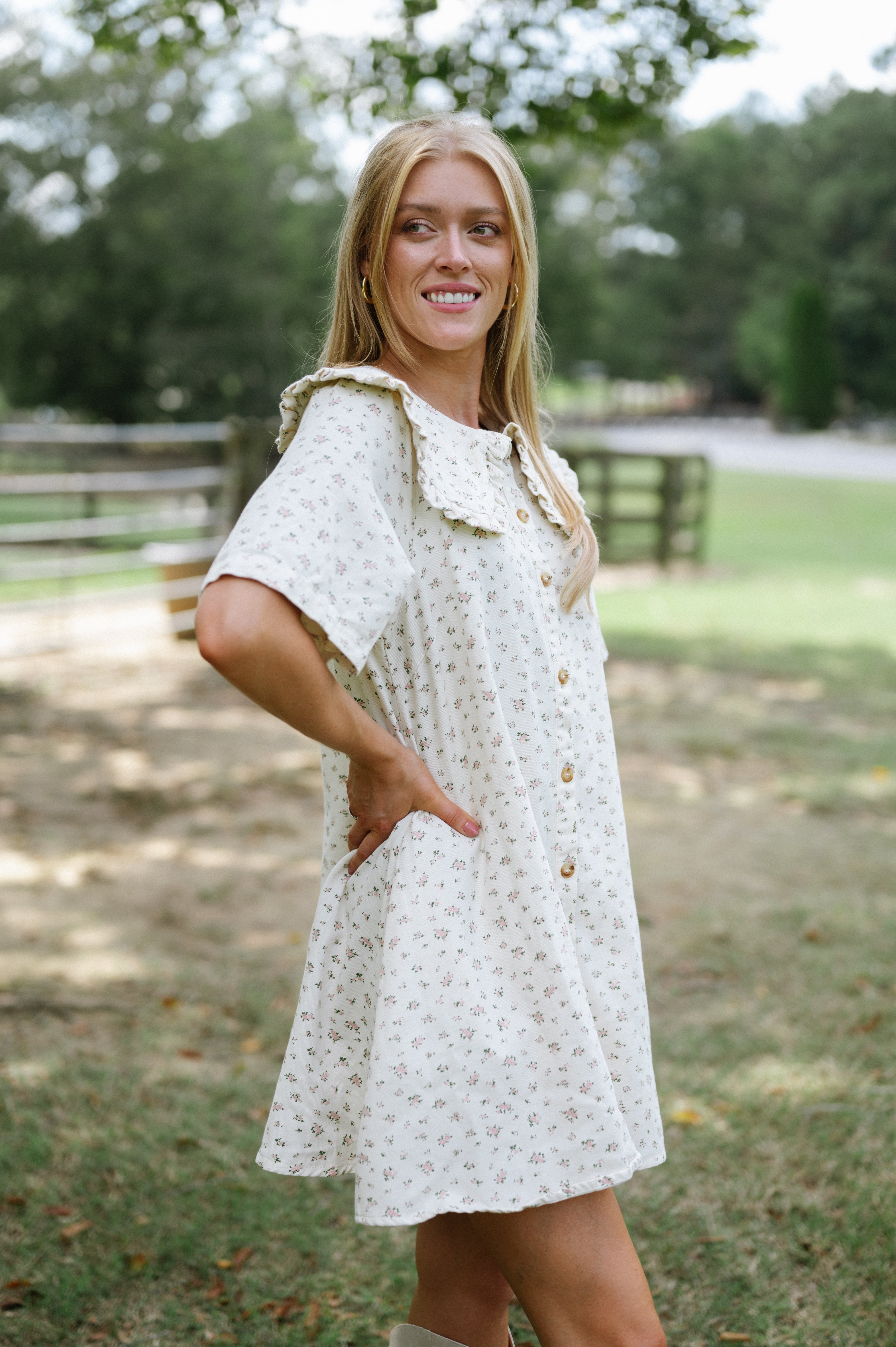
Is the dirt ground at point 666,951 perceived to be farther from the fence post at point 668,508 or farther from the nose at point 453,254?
the fence post at point 668,508

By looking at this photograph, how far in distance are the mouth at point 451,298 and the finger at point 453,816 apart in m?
0.68

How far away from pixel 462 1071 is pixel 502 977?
0.13 metres

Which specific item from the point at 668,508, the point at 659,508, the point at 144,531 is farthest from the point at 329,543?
the point at 659,508

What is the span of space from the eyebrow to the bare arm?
0.63m

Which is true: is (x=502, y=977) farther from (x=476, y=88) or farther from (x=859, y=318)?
(x=859, y=318)

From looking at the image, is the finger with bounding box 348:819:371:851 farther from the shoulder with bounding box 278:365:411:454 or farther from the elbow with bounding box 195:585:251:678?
the shoulder with bounding box 278:365:411:454

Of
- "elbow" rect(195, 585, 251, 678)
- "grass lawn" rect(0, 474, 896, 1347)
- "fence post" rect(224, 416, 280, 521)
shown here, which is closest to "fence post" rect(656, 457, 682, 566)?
"fence post" rect(224, 416, 280, 521)

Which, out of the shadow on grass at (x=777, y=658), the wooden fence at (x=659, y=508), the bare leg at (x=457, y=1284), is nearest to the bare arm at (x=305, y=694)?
the bare leg at (x=457, y=1284)

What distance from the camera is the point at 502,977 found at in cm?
165

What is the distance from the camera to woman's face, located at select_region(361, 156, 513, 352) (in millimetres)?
1734

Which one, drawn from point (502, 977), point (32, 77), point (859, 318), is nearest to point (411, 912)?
point (502, 977)

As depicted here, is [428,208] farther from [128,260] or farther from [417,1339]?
[128,260]

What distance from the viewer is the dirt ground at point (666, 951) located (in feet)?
8.88

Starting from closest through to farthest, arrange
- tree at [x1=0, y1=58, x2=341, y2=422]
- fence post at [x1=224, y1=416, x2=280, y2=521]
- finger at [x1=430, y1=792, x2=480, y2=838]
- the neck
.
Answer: finger at [x1=430, y1=792, x2=480, y2=838], the neck, fence post at [x1=224, y1=416, x2=280, y2=521], tree at [x1=0, y1=58, x2=341, y2=422]
